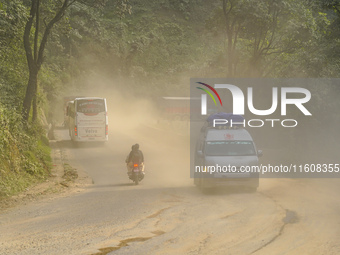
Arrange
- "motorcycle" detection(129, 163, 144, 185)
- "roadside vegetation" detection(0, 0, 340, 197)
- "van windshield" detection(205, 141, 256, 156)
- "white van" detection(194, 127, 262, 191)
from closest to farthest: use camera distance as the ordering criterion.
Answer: "white van" detection(194, 127, 262, 191), "van windshield" detection(205, 141, 256, 156), "motorcycle" detection(129, 163, 144, 185), "roadside vegetation" detection(0, 0, 340, 197)

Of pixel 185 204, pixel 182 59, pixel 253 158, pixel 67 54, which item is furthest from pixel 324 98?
pixel 182 59

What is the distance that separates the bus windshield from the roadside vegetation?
3119 mm

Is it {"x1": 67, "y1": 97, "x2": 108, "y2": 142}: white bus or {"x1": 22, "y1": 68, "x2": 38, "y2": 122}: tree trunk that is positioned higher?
{"x1": 22, "y1": 68, "x2": 38, "y2": 122}: tree trunk

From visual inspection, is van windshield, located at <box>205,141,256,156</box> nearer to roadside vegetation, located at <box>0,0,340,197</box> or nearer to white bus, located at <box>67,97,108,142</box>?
→ roadside vegetation, located at <box>0,0,340,197</box>

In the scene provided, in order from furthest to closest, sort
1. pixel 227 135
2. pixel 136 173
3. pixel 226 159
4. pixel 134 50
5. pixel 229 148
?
1. pixel 134 50
2. pixel 136 173
3. pixel 227 135
4. pixel 229 148
5. pixel 226 159

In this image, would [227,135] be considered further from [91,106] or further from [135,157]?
[91,106]

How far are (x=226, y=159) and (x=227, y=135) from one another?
4.14ft

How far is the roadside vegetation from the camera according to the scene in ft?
81.8

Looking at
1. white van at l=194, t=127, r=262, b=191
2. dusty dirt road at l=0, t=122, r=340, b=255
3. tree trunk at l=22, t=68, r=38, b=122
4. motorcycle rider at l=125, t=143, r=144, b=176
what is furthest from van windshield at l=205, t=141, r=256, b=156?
tree trunk at l=22, t=68, r=38, b=122

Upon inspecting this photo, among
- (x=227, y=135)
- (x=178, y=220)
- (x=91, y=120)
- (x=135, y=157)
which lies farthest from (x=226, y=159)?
(x=91, y=120)

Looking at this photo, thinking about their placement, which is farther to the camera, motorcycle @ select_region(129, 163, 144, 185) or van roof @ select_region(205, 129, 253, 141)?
motorcycle @ select_region(129, 163, 144, 185)

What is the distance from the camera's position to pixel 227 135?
19031mm

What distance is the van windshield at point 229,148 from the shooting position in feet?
61.1

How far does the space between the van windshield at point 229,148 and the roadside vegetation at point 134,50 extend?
21.9 feet
